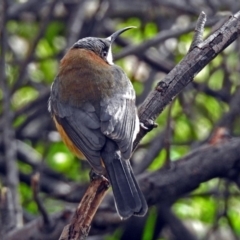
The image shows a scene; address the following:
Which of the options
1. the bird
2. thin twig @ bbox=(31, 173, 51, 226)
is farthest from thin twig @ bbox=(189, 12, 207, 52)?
thin twig @ bbox=(31, 173, 51, 226)

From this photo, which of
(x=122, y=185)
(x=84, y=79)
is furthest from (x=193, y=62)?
(x=84, y=79)

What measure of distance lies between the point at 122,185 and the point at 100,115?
746mm

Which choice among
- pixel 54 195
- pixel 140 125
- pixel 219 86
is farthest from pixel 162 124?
pixel 140 125

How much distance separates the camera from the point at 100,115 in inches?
228

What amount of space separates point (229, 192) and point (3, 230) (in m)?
2.06

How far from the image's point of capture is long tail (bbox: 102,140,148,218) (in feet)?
16.6

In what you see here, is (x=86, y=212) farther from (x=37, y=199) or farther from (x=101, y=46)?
(x=101, y=46)

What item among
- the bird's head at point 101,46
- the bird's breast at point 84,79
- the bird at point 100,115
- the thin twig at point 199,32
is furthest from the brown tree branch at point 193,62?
the bird's head at point 101,46

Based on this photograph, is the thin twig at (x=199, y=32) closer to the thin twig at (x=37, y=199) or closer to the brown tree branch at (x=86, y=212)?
the brown tree branch at (x=86, y=212)

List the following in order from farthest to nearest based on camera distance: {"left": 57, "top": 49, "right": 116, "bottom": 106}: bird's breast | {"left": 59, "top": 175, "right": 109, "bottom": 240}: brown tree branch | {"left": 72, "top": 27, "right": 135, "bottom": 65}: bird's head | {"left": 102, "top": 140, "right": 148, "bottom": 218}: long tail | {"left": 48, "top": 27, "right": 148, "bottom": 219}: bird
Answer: {"left": 72, "top": 27, "right": 135, "bottom": 65}: bird's head < {"left": 57, "top": 49, "right": 116, "bottom": 106}: bird's breast < {"left": 48, "top": 27, "right": 148, "bottom": 219}: bird < {"left": 102, "top": 140, "right": 148, "bottom": 218}: long tail < {"left": 59, "top": 175, "right": 109, "bottom": 240}: brown tree branch

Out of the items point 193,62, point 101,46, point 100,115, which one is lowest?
point 101,46

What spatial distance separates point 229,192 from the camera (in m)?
7.13

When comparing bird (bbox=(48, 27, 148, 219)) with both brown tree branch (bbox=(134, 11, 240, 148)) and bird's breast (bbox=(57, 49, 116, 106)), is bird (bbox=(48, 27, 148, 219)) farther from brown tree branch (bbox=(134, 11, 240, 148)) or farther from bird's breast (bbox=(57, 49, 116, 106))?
brown tree branch (bbox=(134, 11, 240, 148))

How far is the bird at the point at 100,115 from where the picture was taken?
17.3 feet
